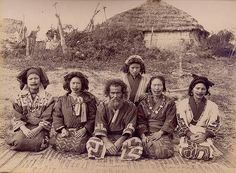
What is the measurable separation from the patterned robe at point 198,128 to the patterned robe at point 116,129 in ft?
1.18

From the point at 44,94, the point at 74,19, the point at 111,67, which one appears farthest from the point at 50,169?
the point at 74,19

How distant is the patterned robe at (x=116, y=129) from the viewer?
3.51 m

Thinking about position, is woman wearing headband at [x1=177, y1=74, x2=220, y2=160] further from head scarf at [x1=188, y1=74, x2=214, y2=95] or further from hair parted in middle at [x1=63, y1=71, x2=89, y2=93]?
hair parted in middle at [x1=63, y1=71, x2=89, y2=93]

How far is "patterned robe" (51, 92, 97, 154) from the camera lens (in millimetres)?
3514

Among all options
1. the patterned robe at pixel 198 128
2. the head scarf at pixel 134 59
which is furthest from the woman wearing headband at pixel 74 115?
the patterned robe at pixel 198 128

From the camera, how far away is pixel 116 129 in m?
3.53

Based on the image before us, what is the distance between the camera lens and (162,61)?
3.66 m

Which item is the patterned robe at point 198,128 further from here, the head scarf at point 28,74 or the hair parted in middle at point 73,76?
the head scarf at point 28,74

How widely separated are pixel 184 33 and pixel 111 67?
67 centimetres

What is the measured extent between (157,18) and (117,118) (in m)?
0.90

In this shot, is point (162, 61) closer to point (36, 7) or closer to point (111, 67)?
point (111, 67)

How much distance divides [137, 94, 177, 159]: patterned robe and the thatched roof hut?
19.6 inches

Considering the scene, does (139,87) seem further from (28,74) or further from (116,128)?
(28,74)

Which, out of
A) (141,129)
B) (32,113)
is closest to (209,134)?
(141,129)
